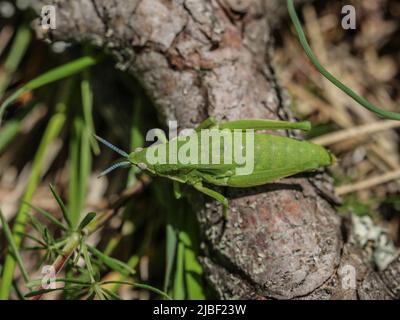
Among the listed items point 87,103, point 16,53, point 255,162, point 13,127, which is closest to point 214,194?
point 255,162

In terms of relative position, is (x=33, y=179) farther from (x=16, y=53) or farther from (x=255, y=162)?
(x=255, y=162)

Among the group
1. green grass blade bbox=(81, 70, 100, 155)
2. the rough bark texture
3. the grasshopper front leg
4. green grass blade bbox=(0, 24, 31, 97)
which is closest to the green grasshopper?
the grasshopper front leg

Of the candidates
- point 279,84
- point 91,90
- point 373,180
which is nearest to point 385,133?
point 373,180

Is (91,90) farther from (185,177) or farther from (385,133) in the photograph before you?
(385,133)

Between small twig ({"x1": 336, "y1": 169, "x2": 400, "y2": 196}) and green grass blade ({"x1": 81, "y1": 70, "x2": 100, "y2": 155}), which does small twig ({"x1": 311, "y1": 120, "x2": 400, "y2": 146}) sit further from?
green grass blade ({"x1": 81, "y1": 70, "x2": 100, "y2": 155})

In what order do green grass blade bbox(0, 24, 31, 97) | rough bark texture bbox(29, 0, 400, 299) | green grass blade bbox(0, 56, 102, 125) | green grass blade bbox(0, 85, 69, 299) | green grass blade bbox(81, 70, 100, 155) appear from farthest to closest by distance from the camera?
1. green grass blade bbox(0, 24, 31, 97)
2. green grass blade bbox(81, 70, 100, 155)
3. green grass blade bbox(0, 56, 102, 125)
4. green grass blade bbox(0, 85, 69, 299)
5. rough bark texture bbox(29, 0, 400, 299)
